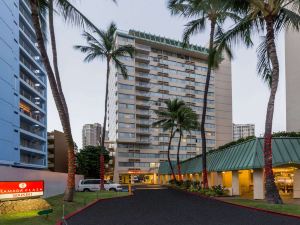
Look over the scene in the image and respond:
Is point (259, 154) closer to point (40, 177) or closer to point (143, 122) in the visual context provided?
point (40, 177)

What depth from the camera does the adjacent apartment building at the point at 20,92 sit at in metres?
59.5

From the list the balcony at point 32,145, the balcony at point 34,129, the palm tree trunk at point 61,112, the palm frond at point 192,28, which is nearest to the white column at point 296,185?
the palm frond at point 192,28

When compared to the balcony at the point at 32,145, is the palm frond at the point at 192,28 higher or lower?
higher

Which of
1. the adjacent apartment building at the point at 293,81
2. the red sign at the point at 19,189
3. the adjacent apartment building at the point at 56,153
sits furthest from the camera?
the adjacent apartment building at the point at 56,153

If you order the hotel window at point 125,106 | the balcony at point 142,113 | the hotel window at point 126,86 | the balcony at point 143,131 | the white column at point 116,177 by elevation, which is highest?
the hotel window at point 126,86

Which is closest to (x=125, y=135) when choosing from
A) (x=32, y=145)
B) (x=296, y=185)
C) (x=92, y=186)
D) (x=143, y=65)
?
(x=143, y=65)

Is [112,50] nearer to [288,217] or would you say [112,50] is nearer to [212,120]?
[288,217]

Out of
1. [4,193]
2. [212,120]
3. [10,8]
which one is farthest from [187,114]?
[212,120]

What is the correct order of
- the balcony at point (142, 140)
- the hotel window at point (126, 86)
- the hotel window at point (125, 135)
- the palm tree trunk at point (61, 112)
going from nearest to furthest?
the palm tree trunk at point (61, 112), the hotel window at point (125, 135), the hotel window at point (126, 86), the balcony at point (142, 140)

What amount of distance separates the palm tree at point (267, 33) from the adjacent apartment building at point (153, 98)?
7893 centimetres

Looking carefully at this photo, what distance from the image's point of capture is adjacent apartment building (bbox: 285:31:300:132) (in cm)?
5309

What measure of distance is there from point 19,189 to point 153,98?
96952mm

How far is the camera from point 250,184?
43.6m

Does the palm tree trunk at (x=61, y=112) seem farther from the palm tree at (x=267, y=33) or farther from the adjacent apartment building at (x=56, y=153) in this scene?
the adjacent apartment building at (x=56, y=153)
